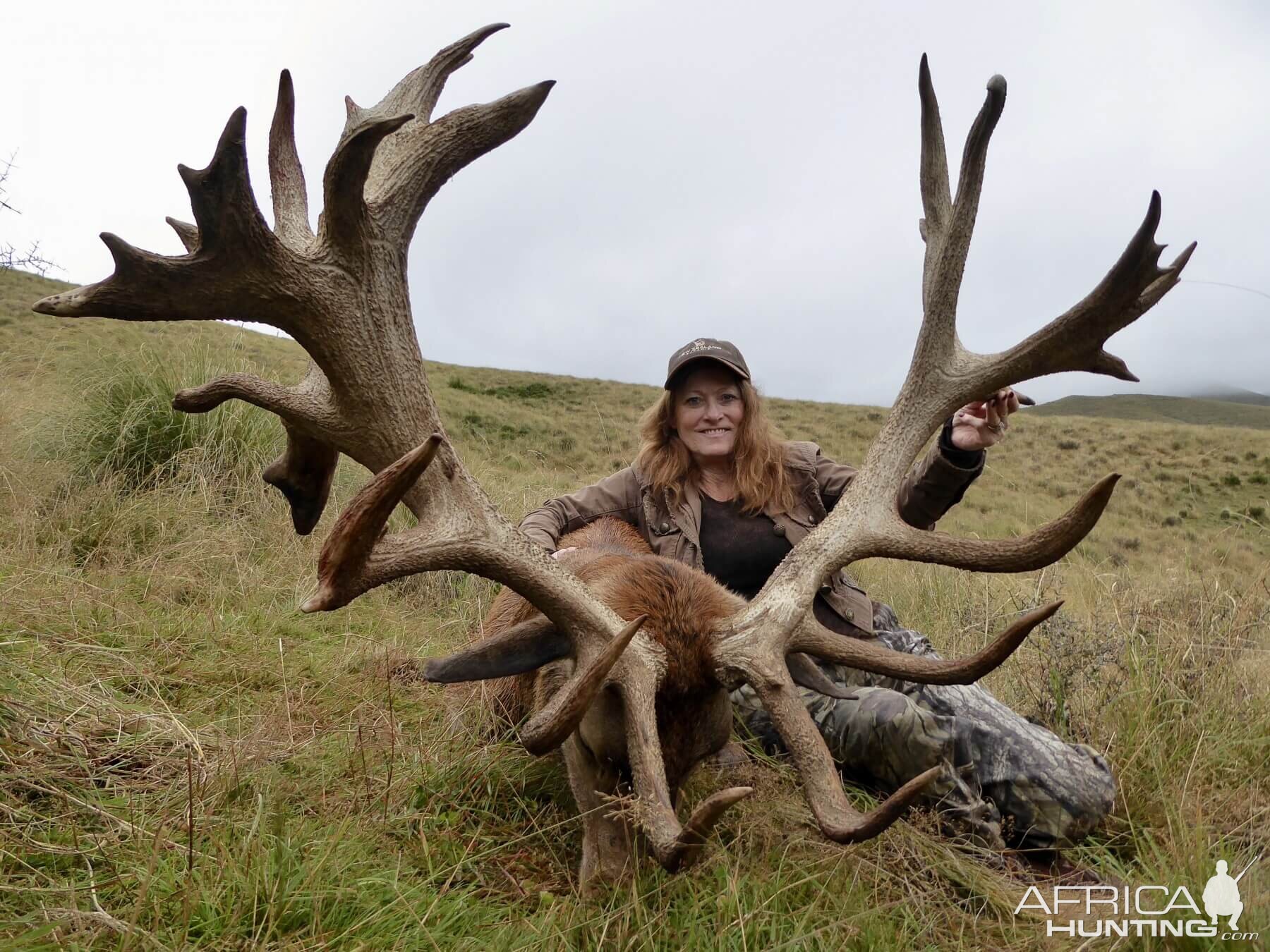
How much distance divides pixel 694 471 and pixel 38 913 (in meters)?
3.26

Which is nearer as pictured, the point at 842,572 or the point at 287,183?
the point at 287,183

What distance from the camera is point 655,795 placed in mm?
2254

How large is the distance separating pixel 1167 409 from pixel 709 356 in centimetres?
11355

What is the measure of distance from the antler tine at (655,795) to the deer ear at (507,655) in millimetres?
346

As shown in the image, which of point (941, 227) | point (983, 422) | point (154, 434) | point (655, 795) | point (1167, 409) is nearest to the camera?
point (655, 795)

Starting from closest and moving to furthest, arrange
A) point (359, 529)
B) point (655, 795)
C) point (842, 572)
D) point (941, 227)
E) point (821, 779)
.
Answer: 1. point (359, 529)
2. point (655, 795)
3. point (821, 779)
4. point (941, 227)
5. point (842, 572)

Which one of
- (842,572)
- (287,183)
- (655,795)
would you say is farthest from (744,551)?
(287,183)

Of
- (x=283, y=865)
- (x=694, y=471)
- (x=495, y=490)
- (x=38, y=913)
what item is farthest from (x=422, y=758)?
(x=495, y=490)

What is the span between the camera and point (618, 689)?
2496 millimetres

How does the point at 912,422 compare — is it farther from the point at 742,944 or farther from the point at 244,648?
the point at 244,648

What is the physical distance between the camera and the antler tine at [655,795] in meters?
1.98

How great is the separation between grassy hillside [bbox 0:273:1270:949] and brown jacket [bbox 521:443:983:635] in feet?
3.06

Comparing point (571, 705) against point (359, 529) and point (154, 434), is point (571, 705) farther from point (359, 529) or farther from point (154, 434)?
point (154, 434)

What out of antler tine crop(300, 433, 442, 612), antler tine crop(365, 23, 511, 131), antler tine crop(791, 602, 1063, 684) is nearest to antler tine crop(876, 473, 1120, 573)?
antler tine crop(791, 602, 1063, 684)
